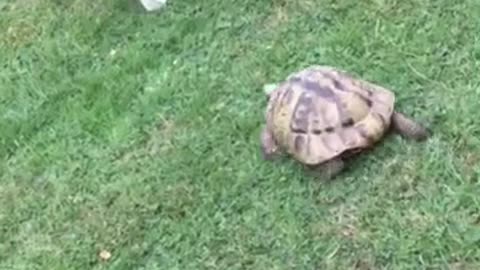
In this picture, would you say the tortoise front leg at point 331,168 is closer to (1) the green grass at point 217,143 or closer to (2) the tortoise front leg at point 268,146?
(1) the green grass at point 217,143

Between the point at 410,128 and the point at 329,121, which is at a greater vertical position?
the point at 329,121

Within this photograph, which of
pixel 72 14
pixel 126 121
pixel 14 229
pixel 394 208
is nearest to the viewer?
pixel 394 208

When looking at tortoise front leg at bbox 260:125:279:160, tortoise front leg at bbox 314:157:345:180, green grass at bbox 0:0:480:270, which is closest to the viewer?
green grass at bbox 0:0:480:270

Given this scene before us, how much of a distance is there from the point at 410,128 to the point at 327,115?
0.28m

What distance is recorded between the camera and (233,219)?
4.09m

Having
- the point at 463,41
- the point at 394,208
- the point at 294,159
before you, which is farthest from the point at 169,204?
the point at 463,41

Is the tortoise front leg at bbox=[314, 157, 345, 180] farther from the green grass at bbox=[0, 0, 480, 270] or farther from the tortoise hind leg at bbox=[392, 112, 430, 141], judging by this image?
the tortoise hind leg at bbox=[392, 112, 430, 141]

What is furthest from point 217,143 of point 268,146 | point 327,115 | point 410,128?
point 410,128

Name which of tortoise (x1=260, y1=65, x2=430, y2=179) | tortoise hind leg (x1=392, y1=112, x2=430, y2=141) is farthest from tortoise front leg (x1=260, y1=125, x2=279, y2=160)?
tortoise hind leg (x1=392, y1=112, x2=430, y2=141)

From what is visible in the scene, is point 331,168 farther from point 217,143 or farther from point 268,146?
point 217,143

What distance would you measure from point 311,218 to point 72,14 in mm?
1767

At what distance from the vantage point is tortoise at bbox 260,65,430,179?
4102 mm

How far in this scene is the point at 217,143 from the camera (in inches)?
173

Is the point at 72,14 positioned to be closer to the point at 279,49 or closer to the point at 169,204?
the point at 279,49
